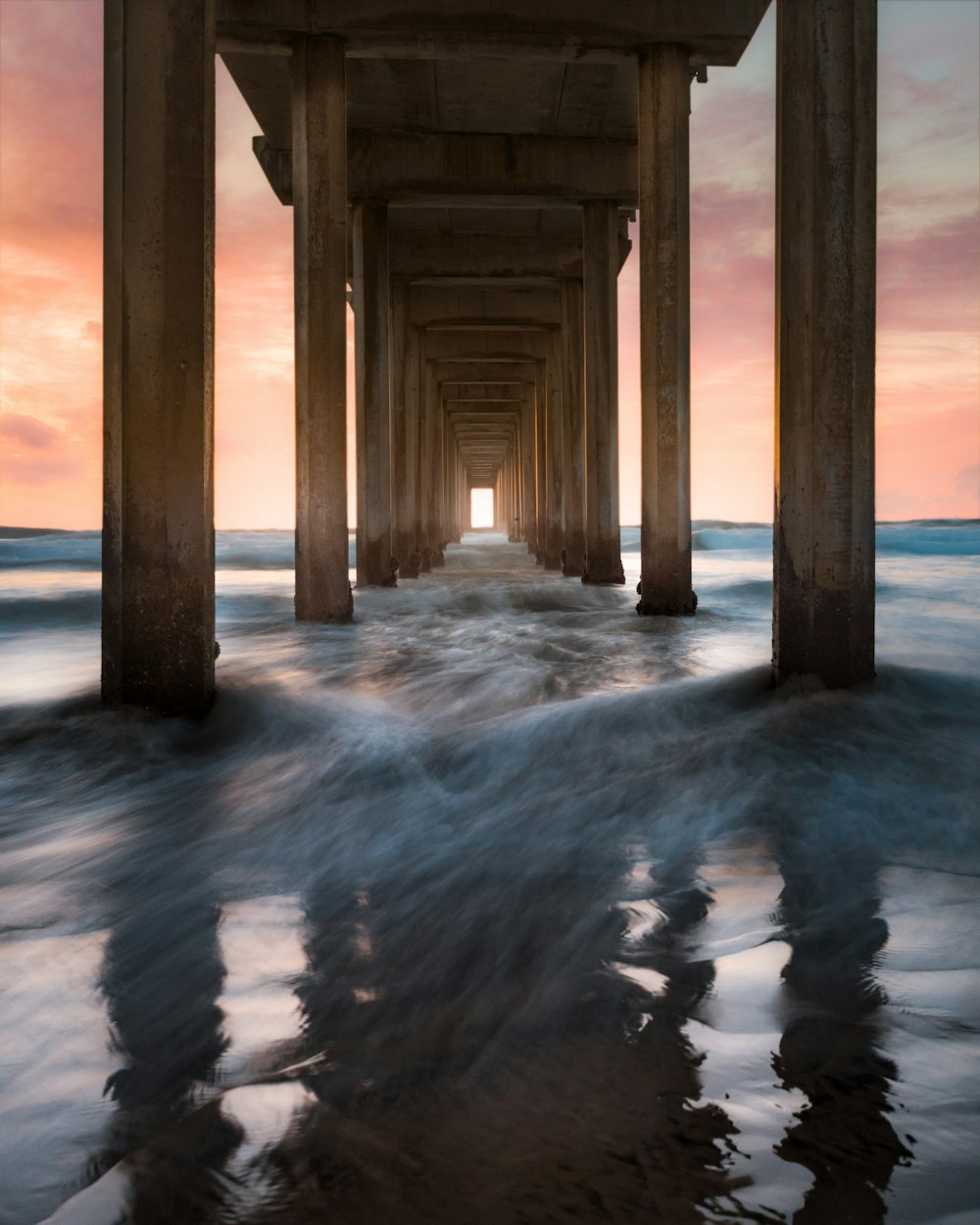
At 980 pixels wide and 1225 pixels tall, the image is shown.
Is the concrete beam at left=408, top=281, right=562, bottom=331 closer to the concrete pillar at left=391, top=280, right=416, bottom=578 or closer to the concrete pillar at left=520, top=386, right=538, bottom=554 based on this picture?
the concrete pillar at left=391, top=280, right=416, bottom=578

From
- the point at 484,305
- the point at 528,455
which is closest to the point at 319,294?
the point at 484,305

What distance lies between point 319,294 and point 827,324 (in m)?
5.88

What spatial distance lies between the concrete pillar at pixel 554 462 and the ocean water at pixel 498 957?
15.7m

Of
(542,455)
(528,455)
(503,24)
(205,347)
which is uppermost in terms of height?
(503,24)

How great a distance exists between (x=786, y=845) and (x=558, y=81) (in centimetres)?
1146

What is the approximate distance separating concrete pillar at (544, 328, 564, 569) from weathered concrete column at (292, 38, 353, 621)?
11320 mm

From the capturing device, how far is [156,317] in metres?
4.67

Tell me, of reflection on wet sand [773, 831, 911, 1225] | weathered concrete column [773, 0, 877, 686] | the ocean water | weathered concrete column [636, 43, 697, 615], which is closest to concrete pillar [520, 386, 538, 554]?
weathered concrete column [636, 43, 697, 615]

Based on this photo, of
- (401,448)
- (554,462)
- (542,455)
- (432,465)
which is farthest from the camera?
(432,465)

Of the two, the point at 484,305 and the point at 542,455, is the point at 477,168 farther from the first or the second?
the point at 542,455

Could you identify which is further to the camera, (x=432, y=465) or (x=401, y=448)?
(x=432, y=465)

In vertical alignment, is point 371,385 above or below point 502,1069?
above

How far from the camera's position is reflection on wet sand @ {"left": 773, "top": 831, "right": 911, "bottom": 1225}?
151 centimetres

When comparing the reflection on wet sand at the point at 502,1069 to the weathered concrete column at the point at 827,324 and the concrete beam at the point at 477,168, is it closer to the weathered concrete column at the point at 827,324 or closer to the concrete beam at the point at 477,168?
the weathered concrete column at the point at 827,324
